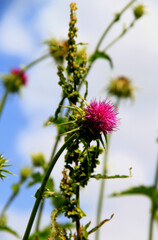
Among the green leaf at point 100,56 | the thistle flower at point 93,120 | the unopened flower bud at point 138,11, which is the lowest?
the thistle flower at point 93,120

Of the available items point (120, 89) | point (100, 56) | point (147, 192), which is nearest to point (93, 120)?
point (100, 56)

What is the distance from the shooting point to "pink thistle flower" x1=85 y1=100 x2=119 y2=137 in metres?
1.91

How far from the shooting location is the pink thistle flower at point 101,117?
1908mm

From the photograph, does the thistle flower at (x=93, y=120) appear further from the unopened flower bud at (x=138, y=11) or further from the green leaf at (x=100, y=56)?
the unopened flower bud at (x=138, y=11)

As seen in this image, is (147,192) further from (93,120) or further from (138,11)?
(93,120)

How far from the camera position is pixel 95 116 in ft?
6.32

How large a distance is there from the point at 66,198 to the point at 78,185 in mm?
86

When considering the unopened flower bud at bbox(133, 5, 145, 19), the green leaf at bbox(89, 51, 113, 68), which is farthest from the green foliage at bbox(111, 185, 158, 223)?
the unopened flower bud at bbox(133, 5, 145, 19)

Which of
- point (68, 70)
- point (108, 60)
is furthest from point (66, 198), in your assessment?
point (108, 60)

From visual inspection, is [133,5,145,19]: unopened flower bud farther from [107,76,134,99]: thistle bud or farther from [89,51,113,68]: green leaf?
[107,76,134,99]: thistle bud

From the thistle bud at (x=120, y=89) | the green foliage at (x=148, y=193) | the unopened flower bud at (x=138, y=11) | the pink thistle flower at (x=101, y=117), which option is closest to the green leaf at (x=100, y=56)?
the pink thistle flower at (x=101, y=117)

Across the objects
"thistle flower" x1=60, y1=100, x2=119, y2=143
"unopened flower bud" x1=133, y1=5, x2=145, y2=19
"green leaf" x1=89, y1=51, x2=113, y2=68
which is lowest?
"thistle flower" x1=60, y1=100, x2=119, y2=143

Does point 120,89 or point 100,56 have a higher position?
point 120,89

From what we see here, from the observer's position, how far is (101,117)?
6.35 feet
